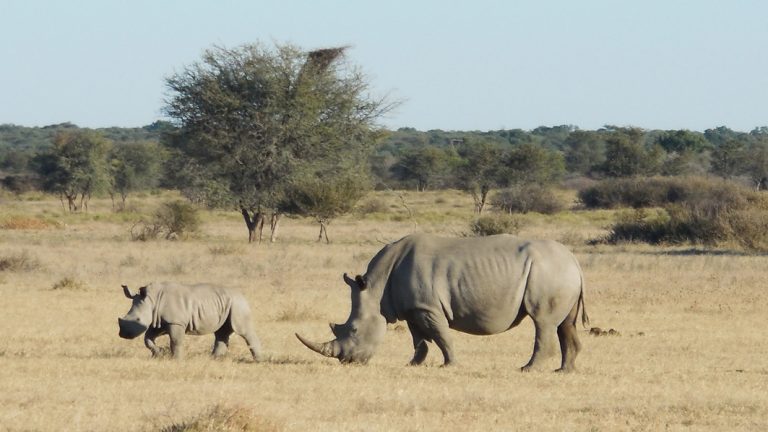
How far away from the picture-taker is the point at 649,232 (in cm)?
3812

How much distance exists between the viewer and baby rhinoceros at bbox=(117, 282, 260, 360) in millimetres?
13195

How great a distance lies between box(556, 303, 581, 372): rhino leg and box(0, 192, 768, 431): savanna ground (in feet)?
0.64

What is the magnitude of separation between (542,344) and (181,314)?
3642mm

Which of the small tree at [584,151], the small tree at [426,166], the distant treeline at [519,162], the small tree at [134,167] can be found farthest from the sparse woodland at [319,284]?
the small tree at [584,151]

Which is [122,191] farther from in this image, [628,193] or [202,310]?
[202,310]

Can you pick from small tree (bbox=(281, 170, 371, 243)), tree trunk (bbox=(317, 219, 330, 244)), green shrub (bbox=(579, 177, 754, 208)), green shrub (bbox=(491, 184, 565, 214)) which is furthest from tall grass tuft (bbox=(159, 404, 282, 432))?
green shrub (bbox=(491, 184, 565, 214))

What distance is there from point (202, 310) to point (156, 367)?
145cm

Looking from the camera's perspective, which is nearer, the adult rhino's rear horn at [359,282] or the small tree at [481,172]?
the adult rhino's rear horn at [359,282]

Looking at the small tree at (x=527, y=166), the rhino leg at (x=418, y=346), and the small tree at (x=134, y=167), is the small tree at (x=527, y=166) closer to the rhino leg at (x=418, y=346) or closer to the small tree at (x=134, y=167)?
the small tree at (x=134, y=167)

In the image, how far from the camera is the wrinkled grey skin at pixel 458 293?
12.8 metres

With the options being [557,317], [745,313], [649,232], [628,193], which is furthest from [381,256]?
[628,193]

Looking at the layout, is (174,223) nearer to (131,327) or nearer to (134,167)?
(131,327)

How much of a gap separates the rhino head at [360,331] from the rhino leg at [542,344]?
1.51m

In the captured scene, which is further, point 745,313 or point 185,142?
point 185,142
